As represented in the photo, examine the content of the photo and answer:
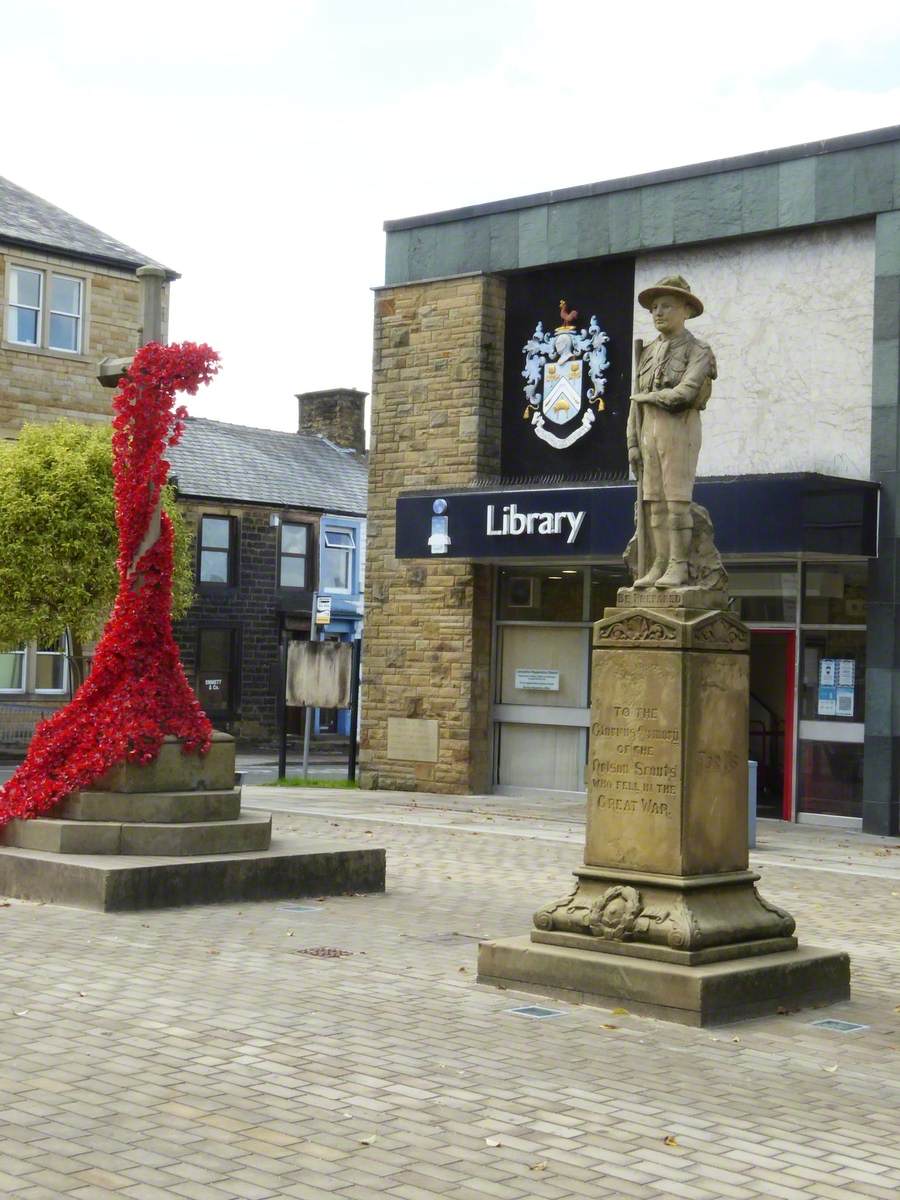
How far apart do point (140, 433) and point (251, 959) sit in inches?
195

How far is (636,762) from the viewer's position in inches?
356

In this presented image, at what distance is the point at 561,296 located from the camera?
74.1 feet

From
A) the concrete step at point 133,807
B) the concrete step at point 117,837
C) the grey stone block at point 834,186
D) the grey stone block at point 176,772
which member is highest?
the grey stone block at point 834,186

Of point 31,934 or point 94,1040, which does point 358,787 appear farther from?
point 94,1040

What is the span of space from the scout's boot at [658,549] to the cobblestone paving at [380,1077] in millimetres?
2376

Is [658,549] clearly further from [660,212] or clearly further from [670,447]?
[660,212]

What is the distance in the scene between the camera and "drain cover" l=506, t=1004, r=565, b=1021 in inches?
336

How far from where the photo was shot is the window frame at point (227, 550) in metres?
41.0

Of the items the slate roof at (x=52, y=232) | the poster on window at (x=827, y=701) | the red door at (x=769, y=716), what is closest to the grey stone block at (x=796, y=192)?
the red door at (x=769, y=716)

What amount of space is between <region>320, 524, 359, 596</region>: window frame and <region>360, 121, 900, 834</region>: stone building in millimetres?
19891

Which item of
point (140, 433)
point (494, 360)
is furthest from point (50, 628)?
point (140, 433)

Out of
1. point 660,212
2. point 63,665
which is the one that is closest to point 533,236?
point 660,212

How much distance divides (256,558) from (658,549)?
33.2 meters

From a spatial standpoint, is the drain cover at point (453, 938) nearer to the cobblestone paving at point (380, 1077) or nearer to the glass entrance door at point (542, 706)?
the cobblestone paving at point (380, 1077)
